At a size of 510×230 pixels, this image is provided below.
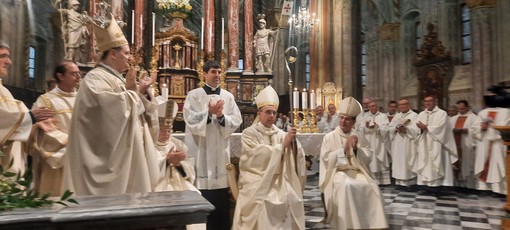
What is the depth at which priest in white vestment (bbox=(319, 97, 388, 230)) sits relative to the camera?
4203mm

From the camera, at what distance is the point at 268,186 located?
3.89 meters

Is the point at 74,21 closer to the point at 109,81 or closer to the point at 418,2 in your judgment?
the point at 109,81

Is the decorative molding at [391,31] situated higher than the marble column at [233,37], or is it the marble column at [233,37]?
the decorative molding at [391,31]

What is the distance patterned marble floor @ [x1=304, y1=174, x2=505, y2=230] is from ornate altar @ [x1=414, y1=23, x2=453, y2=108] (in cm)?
780

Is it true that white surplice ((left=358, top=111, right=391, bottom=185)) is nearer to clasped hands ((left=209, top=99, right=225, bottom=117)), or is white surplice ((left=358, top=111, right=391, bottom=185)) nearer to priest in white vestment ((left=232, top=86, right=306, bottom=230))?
priest in white vestment ((left=232, top=86, right=306, bottom=230))

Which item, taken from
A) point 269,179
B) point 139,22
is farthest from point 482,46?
point 269,179

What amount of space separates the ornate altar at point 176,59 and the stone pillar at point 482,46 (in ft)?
30.4

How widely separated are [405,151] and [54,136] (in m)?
7.20

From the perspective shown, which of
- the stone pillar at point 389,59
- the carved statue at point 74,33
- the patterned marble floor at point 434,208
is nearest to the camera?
the patterned marble floor at point 434,208

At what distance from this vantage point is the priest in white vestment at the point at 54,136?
3207 millimetres

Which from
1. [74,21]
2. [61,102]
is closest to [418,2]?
[74,21]

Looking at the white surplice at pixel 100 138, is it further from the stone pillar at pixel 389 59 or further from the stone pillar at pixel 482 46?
the stone pillar at pixel 389 59

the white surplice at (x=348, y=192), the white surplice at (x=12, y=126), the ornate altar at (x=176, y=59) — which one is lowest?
the white surplice at (x=348, y=192)

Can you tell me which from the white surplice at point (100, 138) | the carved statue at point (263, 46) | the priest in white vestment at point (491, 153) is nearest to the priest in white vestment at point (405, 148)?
the priest in white vestment at point (491, 153)
